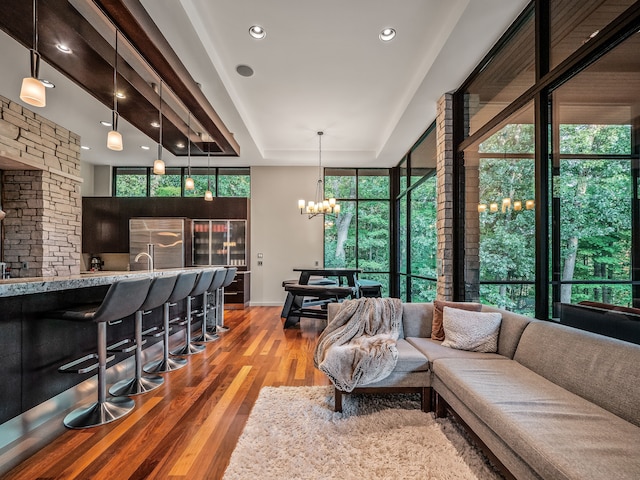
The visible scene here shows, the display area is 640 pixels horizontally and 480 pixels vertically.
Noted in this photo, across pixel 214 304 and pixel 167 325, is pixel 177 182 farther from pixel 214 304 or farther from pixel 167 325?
pixel 167 325

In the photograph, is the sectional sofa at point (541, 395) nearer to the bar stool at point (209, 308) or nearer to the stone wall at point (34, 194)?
the bar stool at point (209, 308)

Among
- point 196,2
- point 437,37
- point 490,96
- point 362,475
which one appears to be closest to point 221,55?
point 196,2

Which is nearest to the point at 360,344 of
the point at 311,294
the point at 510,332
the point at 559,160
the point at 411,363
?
the point at 411,363

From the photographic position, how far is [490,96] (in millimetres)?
3240

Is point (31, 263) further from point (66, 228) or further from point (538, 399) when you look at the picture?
point (538, 399)

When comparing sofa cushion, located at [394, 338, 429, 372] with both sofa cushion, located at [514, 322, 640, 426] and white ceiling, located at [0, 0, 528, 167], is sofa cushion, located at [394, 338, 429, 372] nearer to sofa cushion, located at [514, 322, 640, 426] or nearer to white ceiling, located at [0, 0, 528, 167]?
sofa cushion, located at [514, 322, 640, 426]

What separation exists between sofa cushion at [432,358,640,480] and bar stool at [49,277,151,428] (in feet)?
7.46

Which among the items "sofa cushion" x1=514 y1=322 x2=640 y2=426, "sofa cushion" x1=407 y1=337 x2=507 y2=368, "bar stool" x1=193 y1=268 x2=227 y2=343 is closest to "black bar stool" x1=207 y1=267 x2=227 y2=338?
"bar stool" x1=193 y1=268 x2=227 y2=343

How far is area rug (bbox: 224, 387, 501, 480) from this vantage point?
65.9 inches

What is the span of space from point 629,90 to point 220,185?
22.6ft

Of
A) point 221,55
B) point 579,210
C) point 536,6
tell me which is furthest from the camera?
point 221,55

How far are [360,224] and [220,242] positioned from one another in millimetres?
3187

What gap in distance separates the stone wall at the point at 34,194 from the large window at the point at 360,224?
4907 mm

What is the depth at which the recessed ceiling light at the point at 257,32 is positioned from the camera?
299 cm
